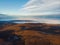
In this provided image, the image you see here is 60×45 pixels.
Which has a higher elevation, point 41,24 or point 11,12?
point 11,12

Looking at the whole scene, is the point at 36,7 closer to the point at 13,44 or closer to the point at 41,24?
the point at 41,24

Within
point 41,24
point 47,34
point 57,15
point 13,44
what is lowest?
point 13,44

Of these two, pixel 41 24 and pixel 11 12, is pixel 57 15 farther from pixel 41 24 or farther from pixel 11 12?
pixel 11 12

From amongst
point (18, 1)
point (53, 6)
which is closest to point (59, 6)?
point (53, 6)

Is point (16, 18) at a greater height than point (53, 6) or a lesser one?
lesser

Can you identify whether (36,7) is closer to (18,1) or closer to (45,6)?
(45,6)

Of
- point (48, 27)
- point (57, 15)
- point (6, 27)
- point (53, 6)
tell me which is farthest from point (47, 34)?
point (6, 27)

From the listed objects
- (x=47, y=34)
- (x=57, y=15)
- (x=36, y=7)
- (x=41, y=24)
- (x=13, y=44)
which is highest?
(x=36, y=7)
